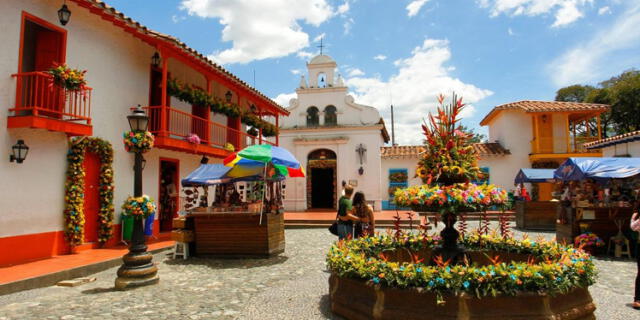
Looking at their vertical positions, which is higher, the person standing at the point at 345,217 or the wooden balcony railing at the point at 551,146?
the wooden balcony railing at the point at 551,146

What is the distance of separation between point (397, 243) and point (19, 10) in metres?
8.32

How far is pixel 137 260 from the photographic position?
6.32 m

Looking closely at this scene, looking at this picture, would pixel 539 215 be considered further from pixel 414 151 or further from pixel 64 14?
pixel 64 14

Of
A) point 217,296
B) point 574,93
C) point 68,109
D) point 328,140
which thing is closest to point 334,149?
point 328,140

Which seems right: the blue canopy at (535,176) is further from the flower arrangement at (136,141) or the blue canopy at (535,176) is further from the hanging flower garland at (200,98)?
the flower arrangement at (136,141)

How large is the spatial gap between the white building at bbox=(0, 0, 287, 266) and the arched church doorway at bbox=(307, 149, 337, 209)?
976cm

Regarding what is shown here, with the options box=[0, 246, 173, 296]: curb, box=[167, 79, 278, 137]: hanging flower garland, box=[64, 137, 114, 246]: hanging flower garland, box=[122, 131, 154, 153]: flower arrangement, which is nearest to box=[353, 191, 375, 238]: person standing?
Result: box=[122, 131, 154, 153]: flower arrangement

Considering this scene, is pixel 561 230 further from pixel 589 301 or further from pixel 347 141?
pixel 347 141

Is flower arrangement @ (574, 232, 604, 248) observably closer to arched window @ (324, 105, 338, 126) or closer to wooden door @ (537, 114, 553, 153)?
wooden door @ (537, 114, 553, 153)

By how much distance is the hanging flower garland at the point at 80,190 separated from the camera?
844 centimetres

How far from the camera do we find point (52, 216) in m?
8.20

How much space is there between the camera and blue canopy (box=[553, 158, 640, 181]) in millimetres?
9633

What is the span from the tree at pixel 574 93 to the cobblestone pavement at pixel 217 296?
28.6m

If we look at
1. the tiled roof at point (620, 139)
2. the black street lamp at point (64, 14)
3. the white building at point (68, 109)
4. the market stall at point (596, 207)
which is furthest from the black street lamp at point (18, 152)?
the tiled roof at point (620, 139)
